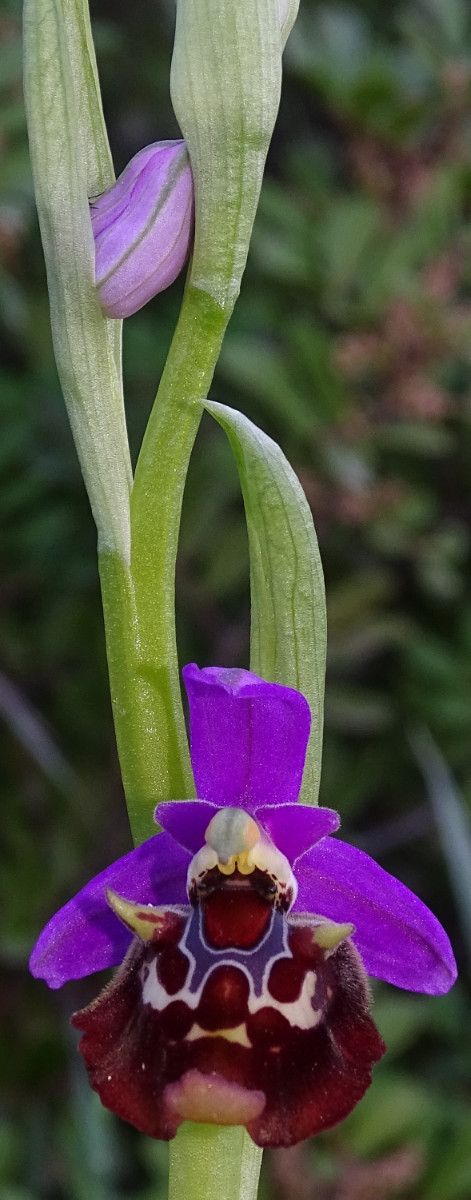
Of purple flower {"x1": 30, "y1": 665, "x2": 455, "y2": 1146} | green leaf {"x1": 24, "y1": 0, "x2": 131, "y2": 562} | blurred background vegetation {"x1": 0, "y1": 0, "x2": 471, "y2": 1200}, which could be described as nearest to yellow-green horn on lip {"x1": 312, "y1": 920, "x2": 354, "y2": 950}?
purple flower {"x1": 30, "y1": 665, "x2": 455, "y2": 1146}

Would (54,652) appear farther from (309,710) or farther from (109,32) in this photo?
(309,710)

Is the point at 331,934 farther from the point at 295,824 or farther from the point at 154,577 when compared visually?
the point at 154,577

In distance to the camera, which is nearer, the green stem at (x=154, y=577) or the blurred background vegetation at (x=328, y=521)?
the green stem at (x=154, y=577)

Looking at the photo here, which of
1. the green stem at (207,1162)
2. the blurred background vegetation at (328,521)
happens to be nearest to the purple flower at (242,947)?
the green stem at (207,1162)

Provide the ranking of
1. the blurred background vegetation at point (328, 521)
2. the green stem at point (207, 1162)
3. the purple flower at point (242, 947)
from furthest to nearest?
1. the blurred background vegetation at point (328, 521)
2. the green stem at point (207, 1162)
3. the purple flower at point (242, 947)

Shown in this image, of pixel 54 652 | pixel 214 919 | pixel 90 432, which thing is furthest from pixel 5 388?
pixel 214 919

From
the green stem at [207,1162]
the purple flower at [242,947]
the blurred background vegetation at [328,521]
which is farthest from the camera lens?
the blurred background vegetation at [328,521]

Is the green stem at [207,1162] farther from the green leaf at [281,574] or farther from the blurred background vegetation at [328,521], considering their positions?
the blurred background vegetation at [328,521]

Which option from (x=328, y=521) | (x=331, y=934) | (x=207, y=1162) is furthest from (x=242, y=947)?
(x=328, y=521)
